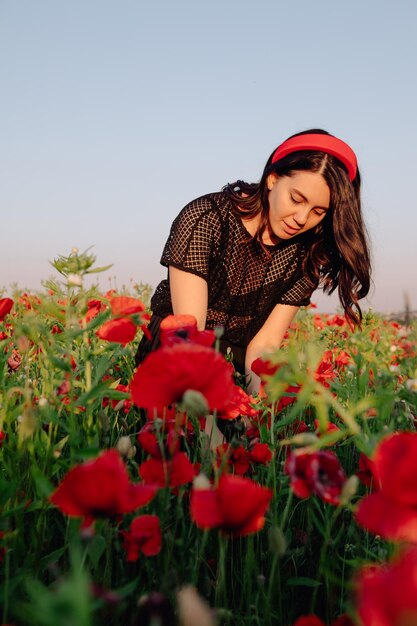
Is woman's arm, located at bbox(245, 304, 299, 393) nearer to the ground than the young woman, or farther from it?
nearer to the ground

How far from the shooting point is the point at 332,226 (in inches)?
108

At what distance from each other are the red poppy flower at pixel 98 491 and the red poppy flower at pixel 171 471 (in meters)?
0.22

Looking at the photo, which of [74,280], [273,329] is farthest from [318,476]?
[273,329]

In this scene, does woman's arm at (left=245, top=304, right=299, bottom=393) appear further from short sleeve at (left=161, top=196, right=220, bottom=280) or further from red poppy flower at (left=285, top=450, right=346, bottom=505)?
red poppy flower at (left=285, top=450, right=346, bottom=505)

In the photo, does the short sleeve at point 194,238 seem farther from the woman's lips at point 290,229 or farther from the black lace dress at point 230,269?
the woman's lips at point 290,229

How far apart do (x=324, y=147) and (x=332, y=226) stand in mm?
374

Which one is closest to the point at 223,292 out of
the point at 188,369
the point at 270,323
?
the point at 270,323

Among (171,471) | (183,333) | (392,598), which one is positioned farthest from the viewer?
(183,333)

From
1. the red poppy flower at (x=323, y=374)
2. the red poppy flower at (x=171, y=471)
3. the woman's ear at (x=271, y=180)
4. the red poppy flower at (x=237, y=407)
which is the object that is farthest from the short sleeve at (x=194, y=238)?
the red poppy flower at (x=171, y=471)

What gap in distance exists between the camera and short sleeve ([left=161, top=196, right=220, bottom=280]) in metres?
2.64

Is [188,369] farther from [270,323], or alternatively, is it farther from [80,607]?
[270,323]

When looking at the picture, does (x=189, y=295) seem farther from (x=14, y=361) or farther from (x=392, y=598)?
(x=392, y=598)

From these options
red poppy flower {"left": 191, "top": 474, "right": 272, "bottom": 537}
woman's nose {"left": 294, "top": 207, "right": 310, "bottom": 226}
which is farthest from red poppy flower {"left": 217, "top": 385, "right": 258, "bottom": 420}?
woman's nose {"left": 294, "top": 207, "right": 310, "bottom": 226}

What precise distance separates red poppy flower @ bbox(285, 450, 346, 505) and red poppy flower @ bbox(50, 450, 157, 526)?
0.21 metres
